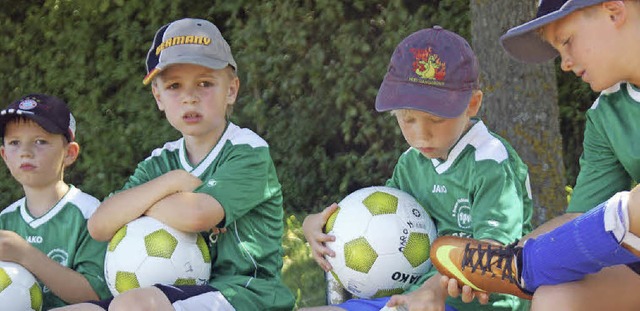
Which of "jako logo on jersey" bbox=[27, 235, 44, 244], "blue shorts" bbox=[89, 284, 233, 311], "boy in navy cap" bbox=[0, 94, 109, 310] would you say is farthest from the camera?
"jako logo on jersey" bbox=[27, 235, 44, 244]

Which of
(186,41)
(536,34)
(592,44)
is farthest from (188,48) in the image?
(592,44)

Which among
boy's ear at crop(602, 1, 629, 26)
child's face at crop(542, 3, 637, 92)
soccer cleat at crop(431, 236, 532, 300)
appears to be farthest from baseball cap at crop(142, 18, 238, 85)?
boy's ear at crop(602, 1, 629, 26)

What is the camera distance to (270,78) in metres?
9.12

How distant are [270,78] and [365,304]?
516cm

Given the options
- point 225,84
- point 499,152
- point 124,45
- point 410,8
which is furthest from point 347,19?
point 499,152

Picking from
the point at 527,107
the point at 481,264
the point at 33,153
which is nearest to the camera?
the point at 481,264

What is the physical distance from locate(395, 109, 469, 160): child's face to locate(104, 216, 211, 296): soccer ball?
0.96m

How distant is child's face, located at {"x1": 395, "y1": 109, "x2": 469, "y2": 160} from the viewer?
4168mm

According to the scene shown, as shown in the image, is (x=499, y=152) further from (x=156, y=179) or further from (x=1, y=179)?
(x=1, y=179)

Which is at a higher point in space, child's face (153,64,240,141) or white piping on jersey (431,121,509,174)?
child's face (153,64,240,141)

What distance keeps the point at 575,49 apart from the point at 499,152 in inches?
22.5

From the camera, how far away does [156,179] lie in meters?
4.39

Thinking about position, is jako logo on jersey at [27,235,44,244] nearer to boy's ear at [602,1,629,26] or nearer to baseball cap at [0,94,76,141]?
baseball cap at [0,94,76,141]

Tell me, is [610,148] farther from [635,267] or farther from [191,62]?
[191,62]
